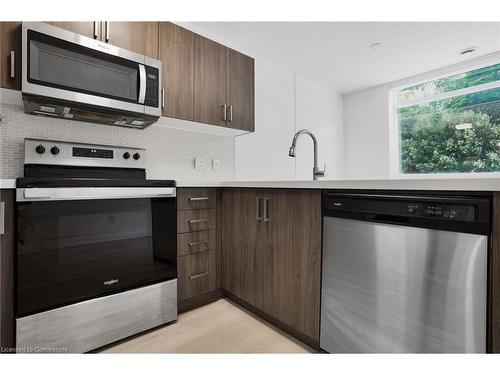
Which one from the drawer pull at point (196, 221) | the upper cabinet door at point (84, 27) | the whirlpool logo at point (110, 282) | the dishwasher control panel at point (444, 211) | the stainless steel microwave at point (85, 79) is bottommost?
the whirlpool logo at point (110, 282)

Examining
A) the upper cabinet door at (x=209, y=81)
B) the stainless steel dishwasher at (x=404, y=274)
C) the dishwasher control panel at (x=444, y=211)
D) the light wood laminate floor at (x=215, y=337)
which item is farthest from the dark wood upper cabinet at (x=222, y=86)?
the dishwasher control panel at (x=444, y=211)

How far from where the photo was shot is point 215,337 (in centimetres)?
152

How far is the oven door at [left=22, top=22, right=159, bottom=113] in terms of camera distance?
128 centimetres

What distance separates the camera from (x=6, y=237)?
117 cm

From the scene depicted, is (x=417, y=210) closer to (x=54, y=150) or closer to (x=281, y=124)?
(x=54, y=150)

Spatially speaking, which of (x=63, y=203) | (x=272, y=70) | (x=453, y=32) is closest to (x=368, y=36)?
(x=453, y=32)

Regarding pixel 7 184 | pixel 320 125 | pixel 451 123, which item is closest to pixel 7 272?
pixel 7 184

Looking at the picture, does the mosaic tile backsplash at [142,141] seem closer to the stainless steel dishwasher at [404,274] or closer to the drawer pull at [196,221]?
the drawer pull at [196,221]

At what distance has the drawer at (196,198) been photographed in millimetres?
1799

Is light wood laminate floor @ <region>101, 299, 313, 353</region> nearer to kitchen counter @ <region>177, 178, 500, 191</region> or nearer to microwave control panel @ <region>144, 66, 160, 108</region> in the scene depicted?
kitchen counter @ <region>177, 178, 500, 191</region>

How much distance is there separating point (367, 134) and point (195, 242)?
326 centimetres

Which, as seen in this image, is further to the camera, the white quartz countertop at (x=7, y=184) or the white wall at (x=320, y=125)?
the white wall at (x=320, y=125)

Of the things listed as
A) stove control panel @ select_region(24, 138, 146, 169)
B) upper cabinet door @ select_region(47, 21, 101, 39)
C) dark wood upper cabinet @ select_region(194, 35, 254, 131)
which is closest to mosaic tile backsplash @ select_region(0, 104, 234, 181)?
stove control panel @ select_region(24, 138, 146, 169)

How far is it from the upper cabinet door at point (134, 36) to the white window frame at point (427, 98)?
122 inches
